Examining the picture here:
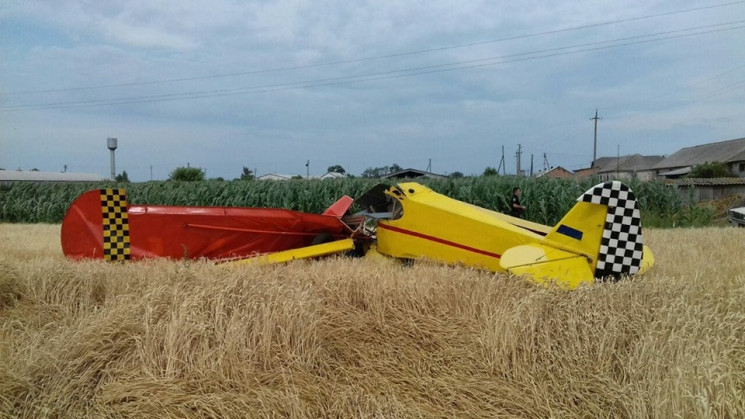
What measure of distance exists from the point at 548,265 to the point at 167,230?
483 cm

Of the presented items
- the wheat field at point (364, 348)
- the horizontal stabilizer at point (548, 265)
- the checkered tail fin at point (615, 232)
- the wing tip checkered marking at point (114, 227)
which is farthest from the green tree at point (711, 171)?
the wing tip checkered marking at point (114, 227)

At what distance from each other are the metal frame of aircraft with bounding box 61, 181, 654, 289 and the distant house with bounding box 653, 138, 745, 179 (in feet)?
203

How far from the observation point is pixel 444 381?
3031mm

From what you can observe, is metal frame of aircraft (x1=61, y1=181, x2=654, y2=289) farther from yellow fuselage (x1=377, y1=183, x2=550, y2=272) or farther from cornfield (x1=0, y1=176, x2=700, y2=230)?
cornfield (x1=0, y1=176, x2=700, y2=230)

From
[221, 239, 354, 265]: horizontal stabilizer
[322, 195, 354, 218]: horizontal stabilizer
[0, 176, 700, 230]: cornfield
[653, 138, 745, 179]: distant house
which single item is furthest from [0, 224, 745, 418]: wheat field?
[653, 138, 745, 179]: distant house

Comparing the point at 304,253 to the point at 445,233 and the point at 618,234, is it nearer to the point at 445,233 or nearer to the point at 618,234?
the point at 445,233

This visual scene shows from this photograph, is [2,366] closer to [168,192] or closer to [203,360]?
[203,360]

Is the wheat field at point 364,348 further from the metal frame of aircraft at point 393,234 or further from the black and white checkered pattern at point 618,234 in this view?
the metal frame of aircraft at point 393,234

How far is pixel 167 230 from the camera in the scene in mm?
6547

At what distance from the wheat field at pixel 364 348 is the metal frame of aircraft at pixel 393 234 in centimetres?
86

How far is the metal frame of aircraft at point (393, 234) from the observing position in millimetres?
4949

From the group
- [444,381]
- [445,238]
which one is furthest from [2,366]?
[445,238]

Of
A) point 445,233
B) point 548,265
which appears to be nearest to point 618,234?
point 548,265

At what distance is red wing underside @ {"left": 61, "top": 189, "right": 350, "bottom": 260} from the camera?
6.30 metres
